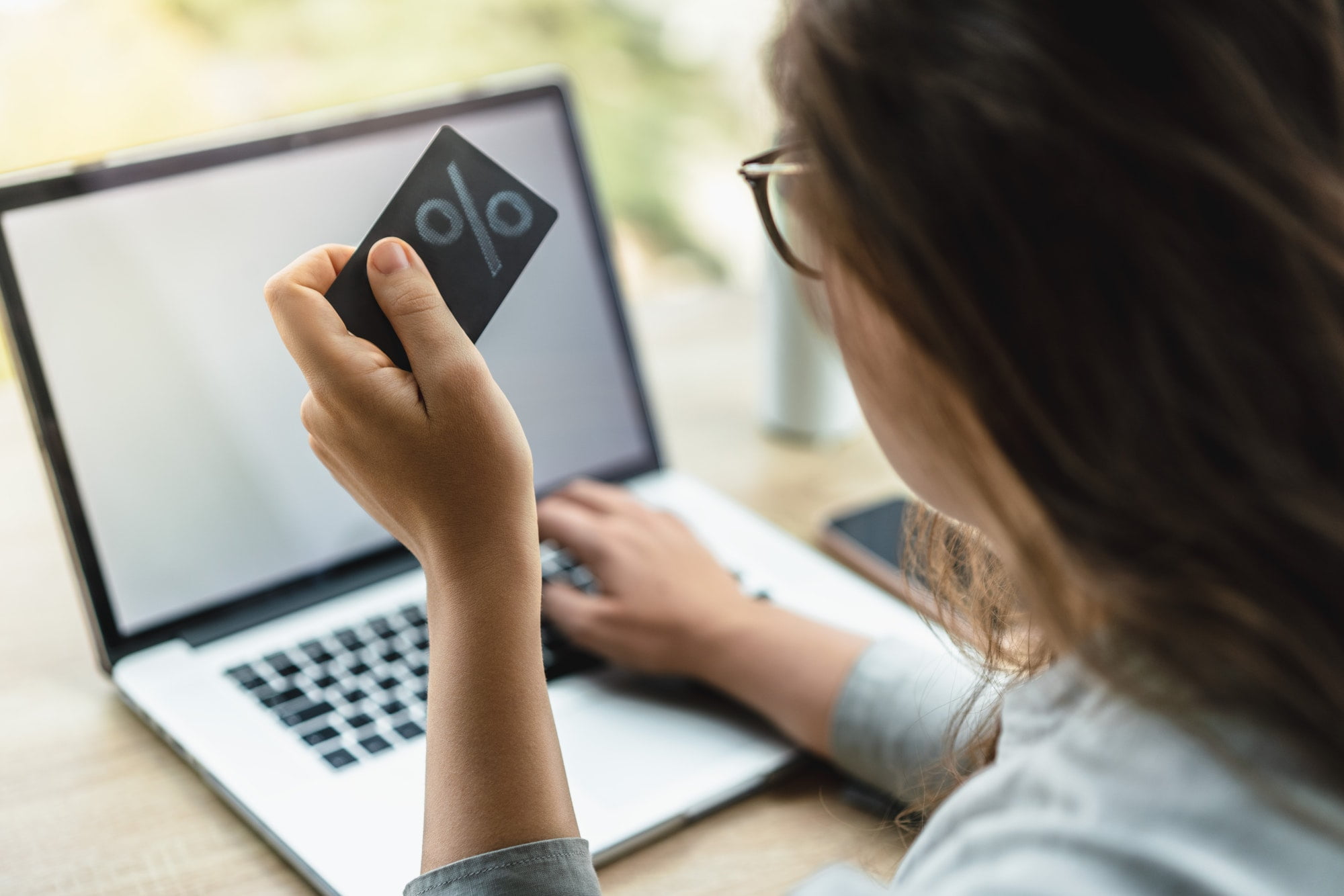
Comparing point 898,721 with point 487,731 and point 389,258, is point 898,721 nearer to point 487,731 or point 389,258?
point 487,731

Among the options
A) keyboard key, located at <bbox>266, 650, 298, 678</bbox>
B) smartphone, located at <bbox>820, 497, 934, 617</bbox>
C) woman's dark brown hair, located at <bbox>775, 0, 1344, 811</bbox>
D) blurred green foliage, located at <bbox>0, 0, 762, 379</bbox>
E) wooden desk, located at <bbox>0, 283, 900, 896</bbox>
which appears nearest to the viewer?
woman's dark brown hair, located at <bbox>775, 0, 1344, 811</bbox>

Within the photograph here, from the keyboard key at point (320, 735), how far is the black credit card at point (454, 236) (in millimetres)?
235

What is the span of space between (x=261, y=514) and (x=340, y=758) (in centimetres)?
19

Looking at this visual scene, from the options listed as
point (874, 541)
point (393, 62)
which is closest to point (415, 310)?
point (874, 541)

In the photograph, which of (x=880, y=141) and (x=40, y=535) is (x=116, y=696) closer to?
(x=40, y=535)

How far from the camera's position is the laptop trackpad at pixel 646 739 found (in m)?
0.56

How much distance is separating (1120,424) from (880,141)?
106 mm

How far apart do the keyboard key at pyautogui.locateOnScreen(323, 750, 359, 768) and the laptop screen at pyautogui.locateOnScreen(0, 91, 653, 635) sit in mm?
160

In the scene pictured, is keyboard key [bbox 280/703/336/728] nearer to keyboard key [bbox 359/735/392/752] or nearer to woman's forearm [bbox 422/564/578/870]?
keyboard key [bbox 359/735/392/752]

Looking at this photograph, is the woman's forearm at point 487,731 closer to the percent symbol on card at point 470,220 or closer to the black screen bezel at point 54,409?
the percent symbol on card at point 470,220

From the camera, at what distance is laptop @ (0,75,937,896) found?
574 mm

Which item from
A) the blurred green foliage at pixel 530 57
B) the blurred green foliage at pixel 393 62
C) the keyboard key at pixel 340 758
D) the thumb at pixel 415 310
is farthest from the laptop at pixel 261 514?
the blurred green foliage at pixel 530 57

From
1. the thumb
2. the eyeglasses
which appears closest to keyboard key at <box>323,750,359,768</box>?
the thumb

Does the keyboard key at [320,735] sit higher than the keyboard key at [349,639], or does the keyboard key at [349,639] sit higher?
the keyboard key at [349,639]
